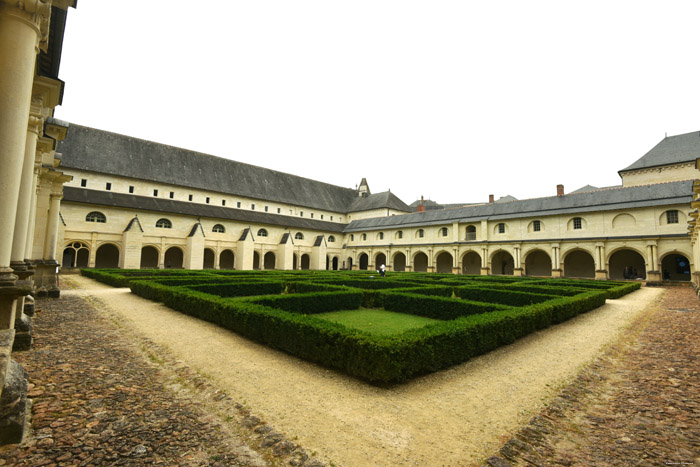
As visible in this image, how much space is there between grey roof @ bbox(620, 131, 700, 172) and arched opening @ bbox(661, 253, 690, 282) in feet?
35.0

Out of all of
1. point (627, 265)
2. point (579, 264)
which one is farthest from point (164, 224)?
point (627, 265)

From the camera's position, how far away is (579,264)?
2941cm

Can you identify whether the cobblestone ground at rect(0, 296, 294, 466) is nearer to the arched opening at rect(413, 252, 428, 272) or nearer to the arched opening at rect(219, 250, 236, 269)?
the arched opening at rect(219, 250, 236, 269)

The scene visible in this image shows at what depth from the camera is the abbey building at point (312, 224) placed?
81.7 feet

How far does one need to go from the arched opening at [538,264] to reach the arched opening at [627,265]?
4.70 m

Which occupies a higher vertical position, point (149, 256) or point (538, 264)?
point (149, 256)

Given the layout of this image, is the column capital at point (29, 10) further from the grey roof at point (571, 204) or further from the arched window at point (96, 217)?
the grey roof at point (571, 204)

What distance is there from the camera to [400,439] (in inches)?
127

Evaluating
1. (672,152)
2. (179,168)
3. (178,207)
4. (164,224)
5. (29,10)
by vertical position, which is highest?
(672,152)

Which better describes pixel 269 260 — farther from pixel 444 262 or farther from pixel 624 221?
pixel 624 221

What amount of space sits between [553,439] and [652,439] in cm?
98

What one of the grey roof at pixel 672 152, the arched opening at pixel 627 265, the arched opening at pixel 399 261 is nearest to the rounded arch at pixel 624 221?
the arched opening at pixel 627 265

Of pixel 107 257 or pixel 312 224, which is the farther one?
pixel 312 224

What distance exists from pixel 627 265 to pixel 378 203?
27.9 meters
